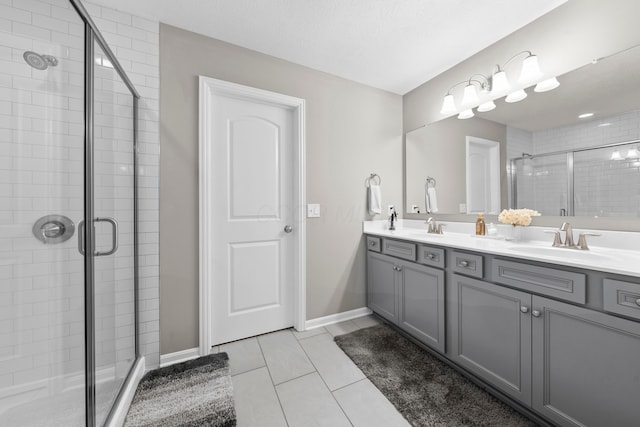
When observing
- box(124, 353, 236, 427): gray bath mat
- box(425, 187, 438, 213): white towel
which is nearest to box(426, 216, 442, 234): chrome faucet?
box(425, 187, 438, 213): white towel

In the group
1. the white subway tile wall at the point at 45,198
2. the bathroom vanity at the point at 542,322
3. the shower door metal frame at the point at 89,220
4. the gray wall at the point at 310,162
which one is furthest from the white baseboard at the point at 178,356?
the bathroom vanity at the point at 542,322

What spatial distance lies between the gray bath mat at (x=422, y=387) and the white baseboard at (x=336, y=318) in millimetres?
280

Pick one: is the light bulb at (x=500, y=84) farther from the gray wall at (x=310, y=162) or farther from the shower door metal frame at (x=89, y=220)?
the shower door metal frame at (x=89, y=220)

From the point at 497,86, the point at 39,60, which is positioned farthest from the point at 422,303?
the point at 39,60

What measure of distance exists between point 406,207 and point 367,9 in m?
1.81

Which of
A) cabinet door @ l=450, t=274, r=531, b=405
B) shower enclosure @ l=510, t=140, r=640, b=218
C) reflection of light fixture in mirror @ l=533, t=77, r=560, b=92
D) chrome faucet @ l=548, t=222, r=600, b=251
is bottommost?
cabinet door @ l=450, t=274, r=531, b=405

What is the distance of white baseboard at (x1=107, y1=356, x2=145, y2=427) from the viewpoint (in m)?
1.18

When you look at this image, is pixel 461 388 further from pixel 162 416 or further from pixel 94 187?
pixel 94 187

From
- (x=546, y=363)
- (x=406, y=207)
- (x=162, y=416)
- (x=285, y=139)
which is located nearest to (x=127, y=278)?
(x=162, y=416)

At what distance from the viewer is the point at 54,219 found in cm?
94

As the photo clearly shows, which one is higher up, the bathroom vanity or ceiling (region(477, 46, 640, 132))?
ceiling (region(477, 46, 640, 132))

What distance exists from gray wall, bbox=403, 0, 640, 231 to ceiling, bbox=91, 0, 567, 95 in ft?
0.26

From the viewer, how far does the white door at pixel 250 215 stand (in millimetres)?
1915

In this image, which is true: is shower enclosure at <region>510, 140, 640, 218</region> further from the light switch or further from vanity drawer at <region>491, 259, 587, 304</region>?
the light switch
